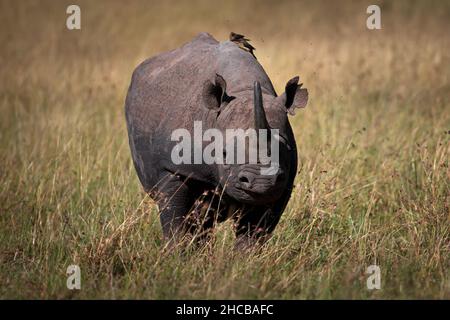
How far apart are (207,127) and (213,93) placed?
231 mm

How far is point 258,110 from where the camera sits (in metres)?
5.20

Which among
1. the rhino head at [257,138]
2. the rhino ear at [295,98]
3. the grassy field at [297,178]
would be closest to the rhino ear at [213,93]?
the rhino head at [257,138]

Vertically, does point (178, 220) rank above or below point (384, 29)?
below

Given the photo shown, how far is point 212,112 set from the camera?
5.73m

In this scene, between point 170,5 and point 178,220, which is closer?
point 178,220

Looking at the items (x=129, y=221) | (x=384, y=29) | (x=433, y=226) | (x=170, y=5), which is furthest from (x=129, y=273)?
(x=170, y=5)

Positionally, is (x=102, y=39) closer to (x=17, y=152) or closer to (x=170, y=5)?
(x=170, y=5)

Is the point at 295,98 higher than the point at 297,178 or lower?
higher

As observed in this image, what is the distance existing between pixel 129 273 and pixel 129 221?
0.49 m

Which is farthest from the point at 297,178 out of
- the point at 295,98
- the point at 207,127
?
the point at 207,127

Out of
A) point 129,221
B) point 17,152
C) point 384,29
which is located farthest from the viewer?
point 384,29

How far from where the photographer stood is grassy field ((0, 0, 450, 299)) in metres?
5.59

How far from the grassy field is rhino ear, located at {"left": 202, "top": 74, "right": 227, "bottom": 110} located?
37.0 inches

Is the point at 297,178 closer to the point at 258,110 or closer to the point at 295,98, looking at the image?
the point at 295,98
